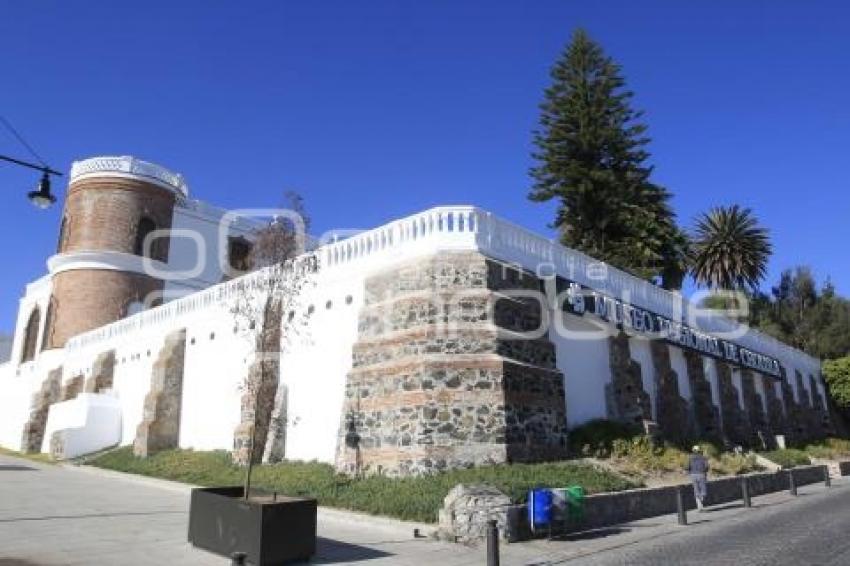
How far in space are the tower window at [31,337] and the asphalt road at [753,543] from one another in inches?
1496

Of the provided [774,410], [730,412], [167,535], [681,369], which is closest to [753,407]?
[774,410]

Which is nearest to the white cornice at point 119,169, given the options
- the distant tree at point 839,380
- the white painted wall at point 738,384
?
the white painted wall at point 738,384

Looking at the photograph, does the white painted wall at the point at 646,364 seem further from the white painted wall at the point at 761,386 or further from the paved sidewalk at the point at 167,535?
the white painted wall at the point at 761,386

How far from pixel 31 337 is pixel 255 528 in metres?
37.1

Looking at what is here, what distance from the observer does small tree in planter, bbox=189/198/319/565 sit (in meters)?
9.41

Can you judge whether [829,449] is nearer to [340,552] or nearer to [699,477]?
[699,477]

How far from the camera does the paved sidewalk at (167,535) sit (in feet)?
31.5

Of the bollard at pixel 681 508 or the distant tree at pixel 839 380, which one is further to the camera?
the distant tree at pixel 839 380

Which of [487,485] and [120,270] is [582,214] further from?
[487,485]

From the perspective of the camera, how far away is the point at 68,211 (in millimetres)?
36062

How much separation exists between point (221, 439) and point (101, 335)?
12673mm

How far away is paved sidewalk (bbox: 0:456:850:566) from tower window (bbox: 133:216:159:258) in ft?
64.6

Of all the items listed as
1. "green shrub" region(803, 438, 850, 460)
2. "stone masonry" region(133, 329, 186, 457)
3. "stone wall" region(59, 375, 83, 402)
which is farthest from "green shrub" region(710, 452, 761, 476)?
"stone wall" region(59, 375, 83, 402)

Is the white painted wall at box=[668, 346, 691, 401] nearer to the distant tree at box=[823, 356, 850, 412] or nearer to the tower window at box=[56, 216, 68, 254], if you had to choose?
the distant tree at box=[823, 356, 850, 412]
